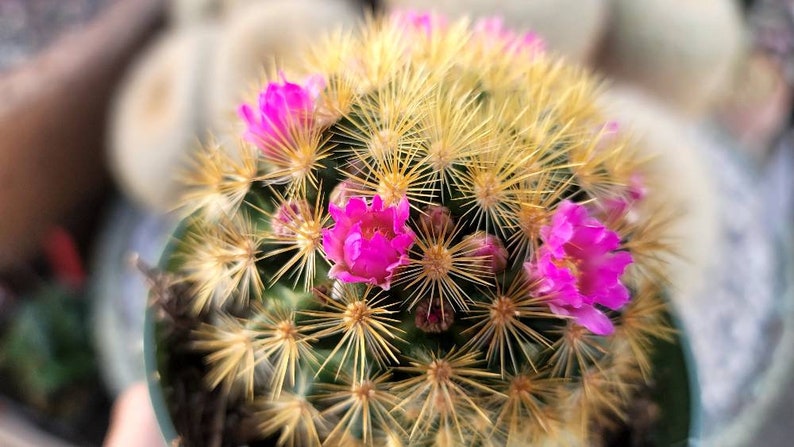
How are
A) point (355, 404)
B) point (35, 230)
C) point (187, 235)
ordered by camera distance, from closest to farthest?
point (355, 404), point (187, 235), point (35, 230)

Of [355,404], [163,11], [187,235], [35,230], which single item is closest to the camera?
[355,404]

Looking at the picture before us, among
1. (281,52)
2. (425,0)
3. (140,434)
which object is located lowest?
(140,434)

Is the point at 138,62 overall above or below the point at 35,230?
above

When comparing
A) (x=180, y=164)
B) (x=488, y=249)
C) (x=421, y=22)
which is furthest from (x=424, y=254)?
(x=180, y=164)

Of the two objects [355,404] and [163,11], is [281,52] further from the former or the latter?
[355,404]

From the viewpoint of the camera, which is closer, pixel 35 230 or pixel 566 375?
pixel 566 375

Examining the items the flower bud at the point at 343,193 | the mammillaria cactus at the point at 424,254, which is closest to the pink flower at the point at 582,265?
the mammillaria cactus at the point at 424,254

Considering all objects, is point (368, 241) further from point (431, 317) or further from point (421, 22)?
point (421, 22)

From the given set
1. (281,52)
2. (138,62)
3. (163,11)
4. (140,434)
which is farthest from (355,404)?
(163,11)
